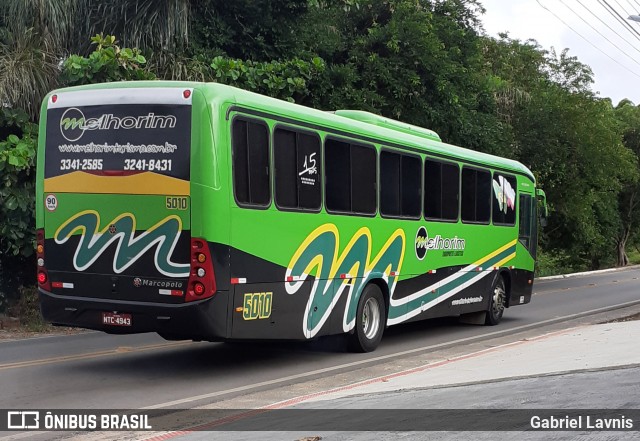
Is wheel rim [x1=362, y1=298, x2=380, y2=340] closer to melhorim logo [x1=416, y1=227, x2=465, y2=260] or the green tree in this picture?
melhorim logo [x1=416, y1=227, x2=465, y2=260]

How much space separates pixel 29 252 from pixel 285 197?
24.9ft

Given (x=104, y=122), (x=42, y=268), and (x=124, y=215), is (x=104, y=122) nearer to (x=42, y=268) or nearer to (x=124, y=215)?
(x=124, y=215)

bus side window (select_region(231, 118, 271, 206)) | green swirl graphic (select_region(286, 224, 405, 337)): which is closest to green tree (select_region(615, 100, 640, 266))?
green swirl graphic (select_region(286, 224, 405, 337))

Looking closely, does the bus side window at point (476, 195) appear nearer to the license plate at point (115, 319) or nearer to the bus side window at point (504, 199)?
the bus side window at point (504, 199)

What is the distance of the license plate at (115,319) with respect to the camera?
10.9m

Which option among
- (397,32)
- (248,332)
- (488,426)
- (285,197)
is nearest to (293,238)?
(285,197)

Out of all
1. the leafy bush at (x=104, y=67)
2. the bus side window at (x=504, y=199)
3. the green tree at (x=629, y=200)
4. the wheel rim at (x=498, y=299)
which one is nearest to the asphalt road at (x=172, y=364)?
the wheel rim at (x=498, y=299)

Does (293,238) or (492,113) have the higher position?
(492,113)

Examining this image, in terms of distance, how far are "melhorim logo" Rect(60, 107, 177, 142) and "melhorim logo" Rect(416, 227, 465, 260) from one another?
588cm

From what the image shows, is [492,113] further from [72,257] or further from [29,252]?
[72,257]

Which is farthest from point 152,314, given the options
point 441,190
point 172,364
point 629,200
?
point 629,200

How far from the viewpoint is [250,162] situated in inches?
445

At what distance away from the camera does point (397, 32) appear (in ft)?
83.3

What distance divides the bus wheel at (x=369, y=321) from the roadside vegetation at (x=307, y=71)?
6975 mm
